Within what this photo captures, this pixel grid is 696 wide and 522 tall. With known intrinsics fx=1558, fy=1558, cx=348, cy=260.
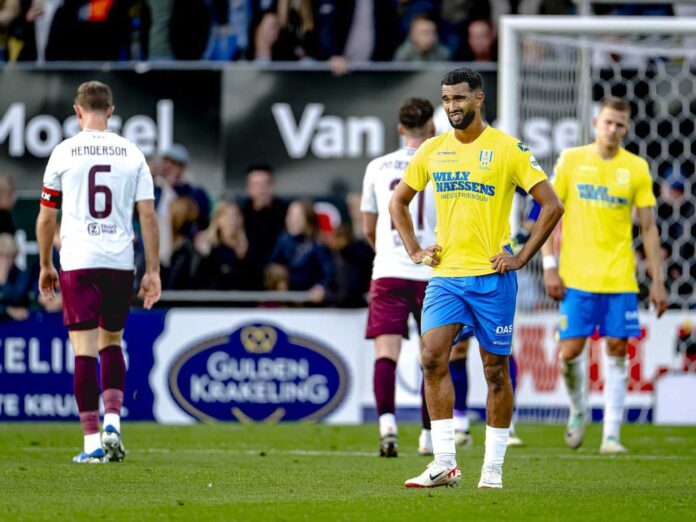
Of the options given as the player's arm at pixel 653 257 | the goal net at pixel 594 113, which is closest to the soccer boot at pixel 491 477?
the player's arm at pixel 653 257

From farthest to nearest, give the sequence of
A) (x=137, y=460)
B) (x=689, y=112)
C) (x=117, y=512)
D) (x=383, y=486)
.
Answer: (x=689, y=112) → (x=137, y=460) → (x=383, y=486) → (x=117, y=512)

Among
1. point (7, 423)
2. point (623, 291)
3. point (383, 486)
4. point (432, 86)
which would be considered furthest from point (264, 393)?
point (383, 486)

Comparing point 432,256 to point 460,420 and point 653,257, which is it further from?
point 460,420

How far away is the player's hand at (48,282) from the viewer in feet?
31.2

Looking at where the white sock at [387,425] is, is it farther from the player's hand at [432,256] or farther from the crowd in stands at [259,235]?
the crowd in stands at [259,235]

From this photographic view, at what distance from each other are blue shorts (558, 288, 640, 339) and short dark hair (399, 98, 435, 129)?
1720 mm

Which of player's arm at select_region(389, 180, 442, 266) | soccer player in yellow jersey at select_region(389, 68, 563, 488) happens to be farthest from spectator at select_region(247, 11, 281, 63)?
soccer player in yellow jersey at select_region(389, 68, 563, 488)

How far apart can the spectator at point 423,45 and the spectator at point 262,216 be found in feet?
6.61

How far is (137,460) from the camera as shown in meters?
9.81

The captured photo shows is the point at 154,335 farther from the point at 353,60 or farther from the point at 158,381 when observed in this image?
the point at 353,60

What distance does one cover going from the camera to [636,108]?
1612 cm

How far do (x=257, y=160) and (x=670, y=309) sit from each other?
181 inches

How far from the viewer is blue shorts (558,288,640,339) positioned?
1095cm

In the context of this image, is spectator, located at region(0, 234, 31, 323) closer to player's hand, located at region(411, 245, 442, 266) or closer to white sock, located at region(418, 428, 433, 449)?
white sock, located at region(418, 428, 433, 449)
